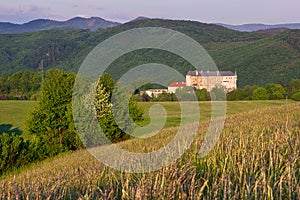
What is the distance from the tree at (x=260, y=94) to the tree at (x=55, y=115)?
74036mm

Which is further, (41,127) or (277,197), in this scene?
(41,127)

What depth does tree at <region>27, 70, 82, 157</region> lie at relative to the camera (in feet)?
139

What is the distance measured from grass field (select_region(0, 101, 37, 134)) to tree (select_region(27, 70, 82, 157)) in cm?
1679

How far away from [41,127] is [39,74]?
97776 millimetres

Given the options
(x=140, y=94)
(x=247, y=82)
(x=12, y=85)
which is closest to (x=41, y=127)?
(x=140, y=94)

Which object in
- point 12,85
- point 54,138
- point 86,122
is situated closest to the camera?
point 86,122

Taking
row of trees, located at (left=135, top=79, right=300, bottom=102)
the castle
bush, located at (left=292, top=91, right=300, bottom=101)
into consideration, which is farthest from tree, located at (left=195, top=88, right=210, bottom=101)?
the castle

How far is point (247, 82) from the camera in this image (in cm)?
16225

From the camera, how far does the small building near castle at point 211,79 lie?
156m

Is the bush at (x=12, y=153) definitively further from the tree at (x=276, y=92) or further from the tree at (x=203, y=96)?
the tree at (x=276, y=92)

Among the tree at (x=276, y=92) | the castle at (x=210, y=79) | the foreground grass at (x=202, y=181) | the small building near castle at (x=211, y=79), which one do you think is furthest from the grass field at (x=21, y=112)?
the small building near castle at (x=211, y=79)

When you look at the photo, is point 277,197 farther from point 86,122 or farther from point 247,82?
point 247,82

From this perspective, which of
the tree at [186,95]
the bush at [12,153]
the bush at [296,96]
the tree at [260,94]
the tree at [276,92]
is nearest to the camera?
the bush at [12,153]

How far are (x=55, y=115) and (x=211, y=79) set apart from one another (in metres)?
123
